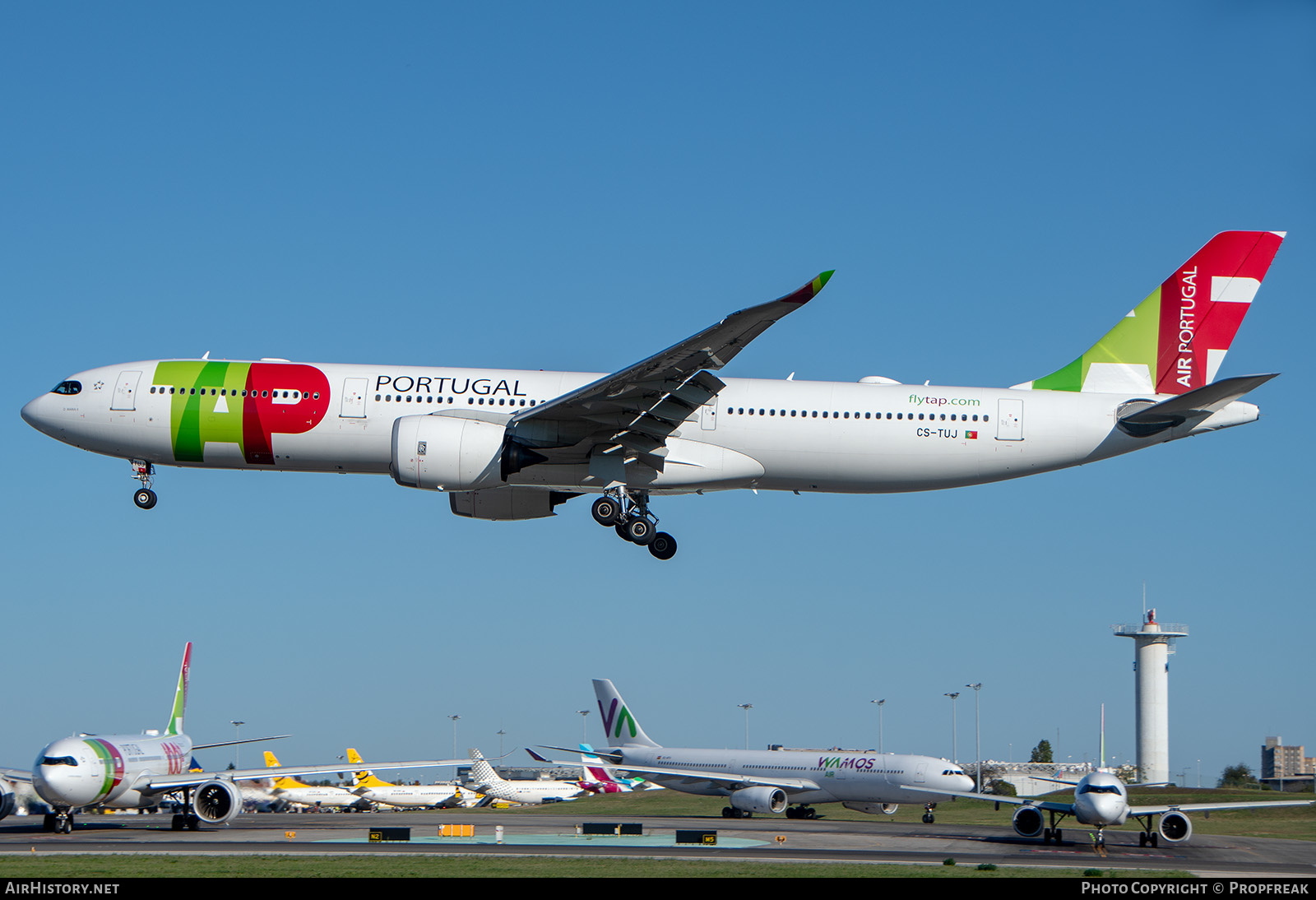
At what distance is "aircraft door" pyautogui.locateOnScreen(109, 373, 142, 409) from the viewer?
125 ft

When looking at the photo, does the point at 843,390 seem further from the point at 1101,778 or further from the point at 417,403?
the point at 1101,778

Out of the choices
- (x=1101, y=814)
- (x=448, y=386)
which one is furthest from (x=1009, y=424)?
(x=1101, y=814)

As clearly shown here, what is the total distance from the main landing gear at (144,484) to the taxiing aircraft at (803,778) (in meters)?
38.7

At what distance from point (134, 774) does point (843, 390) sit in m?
33.9

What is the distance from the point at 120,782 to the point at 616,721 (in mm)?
37603

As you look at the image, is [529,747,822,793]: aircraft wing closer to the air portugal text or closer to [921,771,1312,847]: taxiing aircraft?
[921,771,1312,847]: taxiing aircraft

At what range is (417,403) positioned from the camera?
37250 millimetres

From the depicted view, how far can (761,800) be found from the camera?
220 ft

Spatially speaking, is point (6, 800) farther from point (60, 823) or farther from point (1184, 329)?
point (1184, 329)

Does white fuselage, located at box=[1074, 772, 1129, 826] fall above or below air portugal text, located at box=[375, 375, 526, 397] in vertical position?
below

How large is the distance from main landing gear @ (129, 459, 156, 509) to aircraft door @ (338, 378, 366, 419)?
684cm

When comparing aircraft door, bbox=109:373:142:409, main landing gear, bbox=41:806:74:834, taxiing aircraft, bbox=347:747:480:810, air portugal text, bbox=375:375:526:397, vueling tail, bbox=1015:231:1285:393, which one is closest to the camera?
air portugal text, bbox=375:375:526:397

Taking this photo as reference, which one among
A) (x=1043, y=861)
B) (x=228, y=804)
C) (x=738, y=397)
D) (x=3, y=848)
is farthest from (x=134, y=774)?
(x=1043, y=861)

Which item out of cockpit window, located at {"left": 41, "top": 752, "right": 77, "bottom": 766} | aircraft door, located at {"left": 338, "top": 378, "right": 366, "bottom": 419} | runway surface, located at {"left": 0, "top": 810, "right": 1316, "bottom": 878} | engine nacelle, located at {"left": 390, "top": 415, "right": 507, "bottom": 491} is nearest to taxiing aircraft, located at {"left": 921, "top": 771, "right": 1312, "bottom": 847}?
runway surface, located at {"left": 0, "top": 810, "right": 1316, "bottom": 878}
